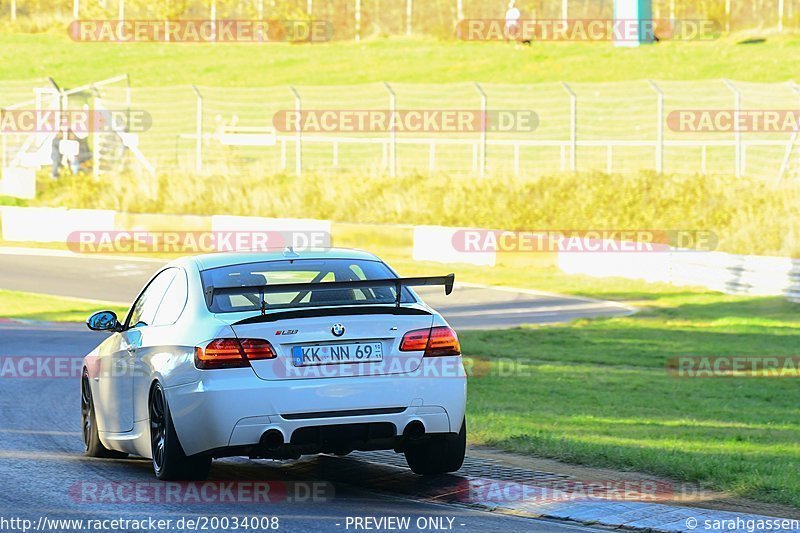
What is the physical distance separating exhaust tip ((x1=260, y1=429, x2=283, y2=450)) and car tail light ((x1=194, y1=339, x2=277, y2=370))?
401mm

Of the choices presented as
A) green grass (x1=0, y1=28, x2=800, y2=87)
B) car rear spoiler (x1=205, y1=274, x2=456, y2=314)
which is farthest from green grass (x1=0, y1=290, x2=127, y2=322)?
green grass (x1=0, y1=28, x2=800, y2=87)

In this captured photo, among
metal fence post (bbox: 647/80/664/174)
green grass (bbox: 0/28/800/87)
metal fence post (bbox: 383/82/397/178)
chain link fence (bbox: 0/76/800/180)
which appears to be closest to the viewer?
metal fence post (bbox: 647/80/664/174)

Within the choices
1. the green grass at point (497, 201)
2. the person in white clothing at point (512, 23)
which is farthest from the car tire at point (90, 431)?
the person in white clothing at point (512, 23)

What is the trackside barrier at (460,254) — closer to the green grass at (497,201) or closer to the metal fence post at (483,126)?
the green grass at (497,201)

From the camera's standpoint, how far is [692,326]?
65.2ft

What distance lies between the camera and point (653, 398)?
13844 mm

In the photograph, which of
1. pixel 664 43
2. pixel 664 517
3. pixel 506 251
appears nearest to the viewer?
pixel 664 517

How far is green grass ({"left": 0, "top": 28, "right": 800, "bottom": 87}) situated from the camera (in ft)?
168

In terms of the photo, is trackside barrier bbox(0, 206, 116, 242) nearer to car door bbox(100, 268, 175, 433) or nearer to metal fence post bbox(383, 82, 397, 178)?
metal fence post bbox(383, 82, 397, 178)

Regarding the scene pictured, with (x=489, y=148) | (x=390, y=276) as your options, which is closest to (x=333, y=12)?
(x=489, y=148)

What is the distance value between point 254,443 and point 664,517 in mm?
2278

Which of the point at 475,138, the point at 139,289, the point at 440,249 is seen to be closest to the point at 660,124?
the point at 440,249

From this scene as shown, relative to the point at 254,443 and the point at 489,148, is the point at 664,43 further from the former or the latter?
the point at 254,443

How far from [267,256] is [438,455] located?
1.68 meters
